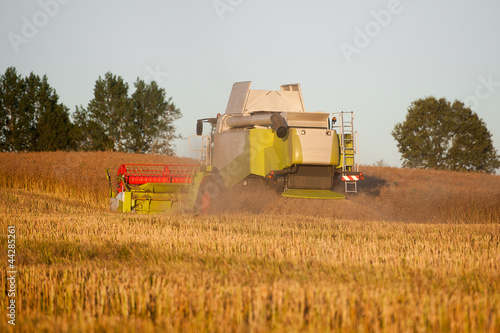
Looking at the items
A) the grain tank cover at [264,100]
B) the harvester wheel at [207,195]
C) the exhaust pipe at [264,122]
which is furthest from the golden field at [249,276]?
the grain tank cover at [264,100]

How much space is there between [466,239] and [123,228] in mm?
5610

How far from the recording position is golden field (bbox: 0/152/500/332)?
3.85m

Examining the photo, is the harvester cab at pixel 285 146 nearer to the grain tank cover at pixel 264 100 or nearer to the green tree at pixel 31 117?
the grain tank cover at pixel 264 100

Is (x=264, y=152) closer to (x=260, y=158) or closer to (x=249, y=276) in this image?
(x=260, y=158)

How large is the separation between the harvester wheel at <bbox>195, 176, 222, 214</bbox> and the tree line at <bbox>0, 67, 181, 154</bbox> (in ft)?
121

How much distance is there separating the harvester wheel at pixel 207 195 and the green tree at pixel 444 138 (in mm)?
38766

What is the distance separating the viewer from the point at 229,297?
432cm

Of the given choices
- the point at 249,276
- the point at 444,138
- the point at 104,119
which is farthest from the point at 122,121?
the point at 249,276

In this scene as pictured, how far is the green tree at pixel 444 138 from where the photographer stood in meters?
48.7

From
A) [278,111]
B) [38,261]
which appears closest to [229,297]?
[38,261]

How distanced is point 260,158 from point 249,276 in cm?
760

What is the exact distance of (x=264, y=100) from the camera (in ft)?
45.2

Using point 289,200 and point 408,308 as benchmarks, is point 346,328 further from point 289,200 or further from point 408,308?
point 289,200

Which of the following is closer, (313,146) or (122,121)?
(313,146)
